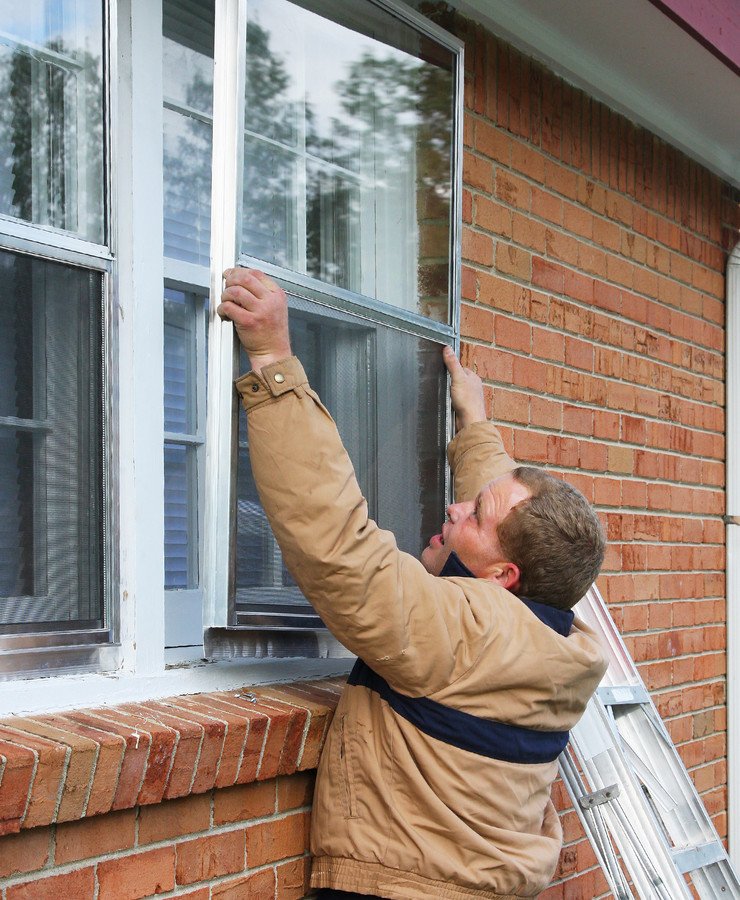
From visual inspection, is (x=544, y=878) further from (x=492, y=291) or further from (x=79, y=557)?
(x=492, y=291)

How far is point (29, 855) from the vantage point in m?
2.05

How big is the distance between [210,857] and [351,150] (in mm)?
1763

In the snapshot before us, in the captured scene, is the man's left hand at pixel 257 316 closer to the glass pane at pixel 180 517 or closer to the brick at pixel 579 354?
the glass pane at pixel 180 517

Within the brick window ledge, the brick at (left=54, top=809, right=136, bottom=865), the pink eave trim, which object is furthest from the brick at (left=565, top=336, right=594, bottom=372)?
the brick at (left=54, top=809, right=136, bottom=865)

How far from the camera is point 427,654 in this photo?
2223 millimetres

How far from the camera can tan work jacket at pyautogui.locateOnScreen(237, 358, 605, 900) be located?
2186 mm

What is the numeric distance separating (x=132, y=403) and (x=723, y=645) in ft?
11.6

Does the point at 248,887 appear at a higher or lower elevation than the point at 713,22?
lower

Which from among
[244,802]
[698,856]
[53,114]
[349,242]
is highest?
[53,114]

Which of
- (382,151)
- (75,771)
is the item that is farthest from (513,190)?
(75,771)

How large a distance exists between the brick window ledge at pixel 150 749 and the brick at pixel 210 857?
134 millimetres

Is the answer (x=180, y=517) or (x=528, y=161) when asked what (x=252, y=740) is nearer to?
(x=180, y=517)

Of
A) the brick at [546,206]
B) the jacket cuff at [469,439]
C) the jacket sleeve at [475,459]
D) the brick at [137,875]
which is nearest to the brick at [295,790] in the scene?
the brick at [137,875]

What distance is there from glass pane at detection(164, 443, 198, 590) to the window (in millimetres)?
623
